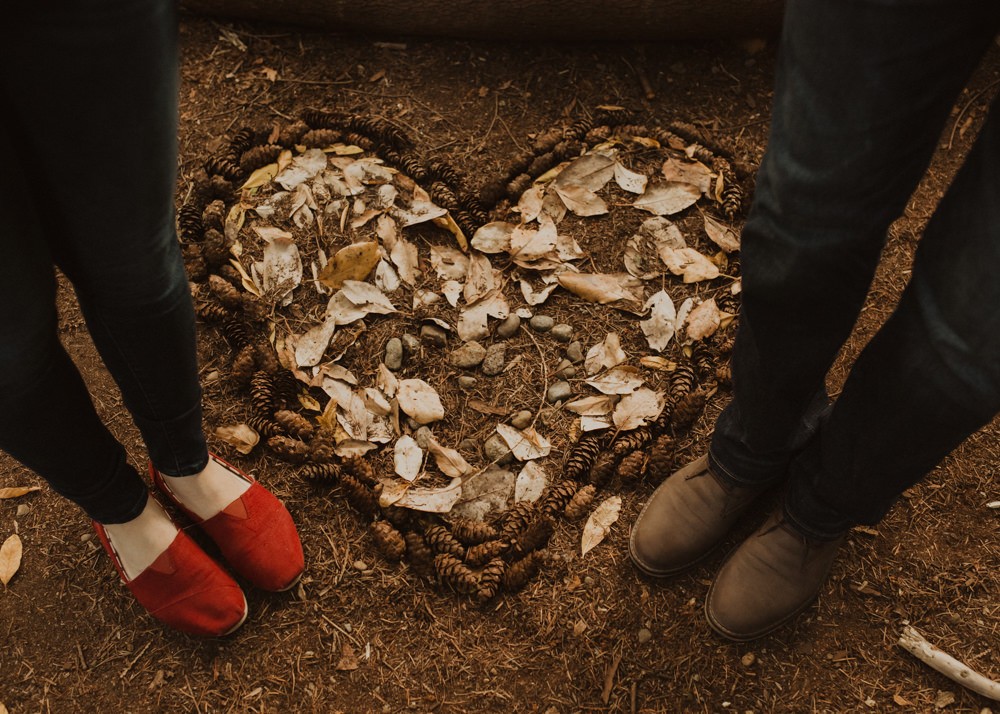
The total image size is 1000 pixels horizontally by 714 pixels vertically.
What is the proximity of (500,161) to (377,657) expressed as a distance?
1434 millimetres

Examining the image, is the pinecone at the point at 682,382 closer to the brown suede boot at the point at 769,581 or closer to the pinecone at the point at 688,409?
the pinecone at the point at 688,409

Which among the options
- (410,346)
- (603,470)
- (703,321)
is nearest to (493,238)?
(410,346)

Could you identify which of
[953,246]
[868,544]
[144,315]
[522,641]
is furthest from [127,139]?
[868,544]

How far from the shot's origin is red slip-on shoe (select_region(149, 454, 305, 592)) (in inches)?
66.7

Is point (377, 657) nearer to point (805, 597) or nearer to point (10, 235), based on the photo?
point (805, 597)

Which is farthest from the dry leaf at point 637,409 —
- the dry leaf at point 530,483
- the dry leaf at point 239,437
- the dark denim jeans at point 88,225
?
the dark denim jeans at point 88,225

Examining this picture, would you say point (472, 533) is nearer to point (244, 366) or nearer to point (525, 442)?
point (525, 442)

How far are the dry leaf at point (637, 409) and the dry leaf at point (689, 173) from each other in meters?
0.70

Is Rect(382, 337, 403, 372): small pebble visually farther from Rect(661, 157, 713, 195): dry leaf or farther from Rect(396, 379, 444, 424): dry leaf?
Rect(661, 157, 713, 195): dry leaf

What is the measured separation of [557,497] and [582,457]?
0.38 feet

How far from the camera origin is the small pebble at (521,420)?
1.97 m

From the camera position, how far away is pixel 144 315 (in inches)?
48.4

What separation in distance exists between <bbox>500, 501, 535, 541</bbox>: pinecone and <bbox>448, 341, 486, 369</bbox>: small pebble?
0.40 m

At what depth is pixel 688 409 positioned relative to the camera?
1.94m
